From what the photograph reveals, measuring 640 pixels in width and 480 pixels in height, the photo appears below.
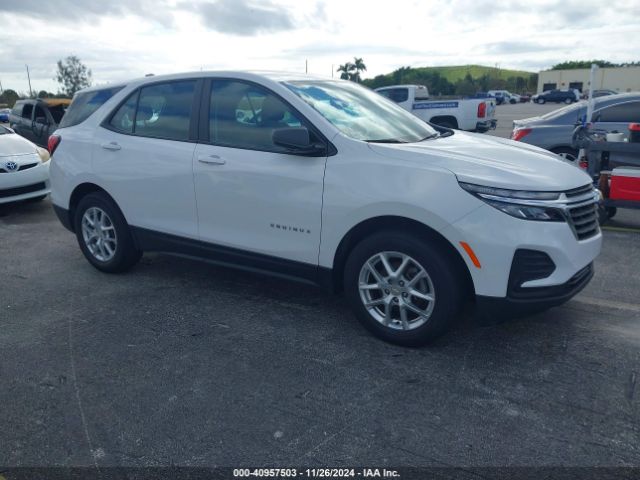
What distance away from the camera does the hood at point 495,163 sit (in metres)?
3.34

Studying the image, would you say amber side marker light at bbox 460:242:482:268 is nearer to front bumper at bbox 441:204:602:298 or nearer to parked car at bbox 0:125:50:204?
front bumper at bbox 441:204:602:298

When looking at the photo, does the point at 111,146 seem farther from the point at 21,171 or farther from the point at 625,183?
the point at 625,183

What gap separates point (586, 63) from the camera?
10250 centimetres

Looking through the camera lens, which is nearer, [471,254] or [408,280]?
[471,254]

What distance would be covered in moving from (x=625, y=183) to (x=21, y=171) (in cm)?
808

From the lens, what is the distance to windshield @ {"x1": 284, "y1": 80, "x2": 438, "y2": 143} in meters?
4.04

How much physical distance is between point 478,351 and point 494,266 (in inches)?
29.0

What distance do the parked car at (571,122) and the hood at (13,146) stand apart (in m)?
8.27

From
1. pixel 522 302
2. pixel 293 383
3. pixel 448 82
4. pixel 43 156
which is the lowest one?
pixel 293 383

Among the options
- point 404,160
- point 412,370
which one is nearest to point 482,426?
point 412,370

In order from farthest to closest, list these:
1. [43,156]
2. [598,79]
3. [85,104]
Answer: [598,79] < [43,156] < [85,104]

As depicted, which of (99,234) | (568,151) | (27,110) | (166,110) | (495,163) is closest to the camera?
(495,163)

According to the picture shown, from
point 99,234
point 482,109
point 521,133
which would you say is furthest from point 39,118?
point 482,109

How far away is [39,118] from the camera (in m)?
13.8
